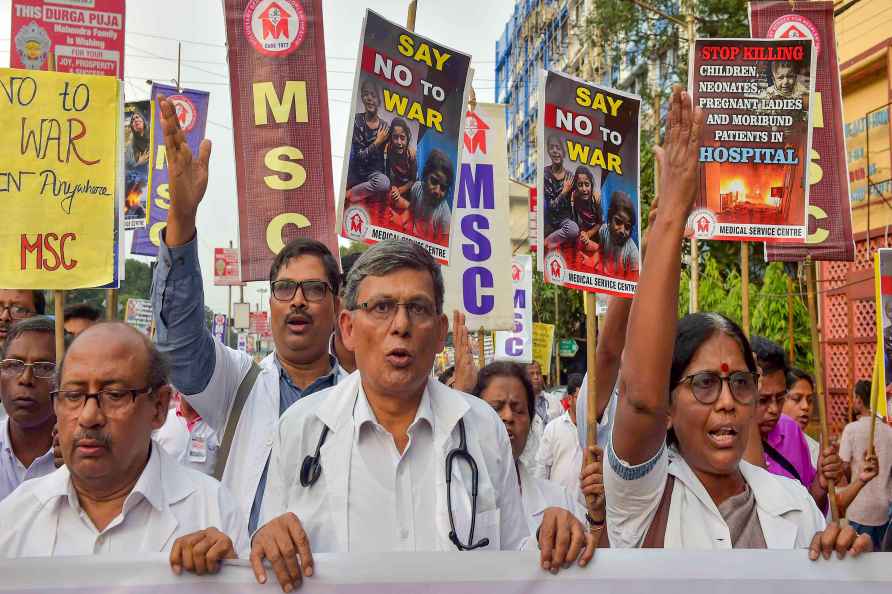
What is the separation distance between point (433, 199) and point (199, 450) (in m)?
2.10

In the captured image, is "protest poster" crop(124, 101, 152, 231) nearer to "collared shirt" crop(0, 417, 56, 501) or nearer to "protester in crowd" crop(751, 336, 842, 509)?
"collared shirt" crop(0, 417, 56, 501)

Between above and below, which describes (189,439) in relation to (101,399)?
below

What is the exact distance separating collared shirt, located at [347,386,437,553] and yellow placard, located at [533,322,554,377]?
10.1 meters

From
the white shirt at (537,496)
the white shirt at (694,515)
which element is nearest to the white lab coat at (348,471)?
the white shirt at (694,515)

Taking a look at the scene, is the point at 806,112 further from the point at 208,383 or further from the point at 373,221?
the point at 208,383

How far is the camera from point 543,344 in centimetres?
1294

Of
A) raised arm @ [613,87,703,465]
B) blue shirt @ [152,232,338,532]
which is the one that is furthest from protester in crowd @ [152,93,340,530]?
raised arm @ [613,87,703,465]

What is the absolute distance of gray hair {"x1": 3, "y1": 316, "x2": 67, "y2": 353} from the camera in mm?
4062

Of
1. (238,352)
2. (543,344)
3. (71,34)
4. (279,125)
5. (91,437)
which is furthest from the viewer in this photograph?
(543,344)

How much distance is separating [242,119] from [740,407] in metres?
3.83

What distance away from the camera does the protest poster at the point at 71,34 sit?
596cm

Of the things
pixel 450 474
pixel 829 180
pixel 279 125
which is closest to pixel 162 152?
pixel 279 125

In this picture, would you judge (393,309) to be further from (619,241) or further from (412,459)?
(619,241)

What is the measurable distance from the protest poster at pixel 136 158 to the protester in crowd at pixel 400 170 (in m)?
2.72
